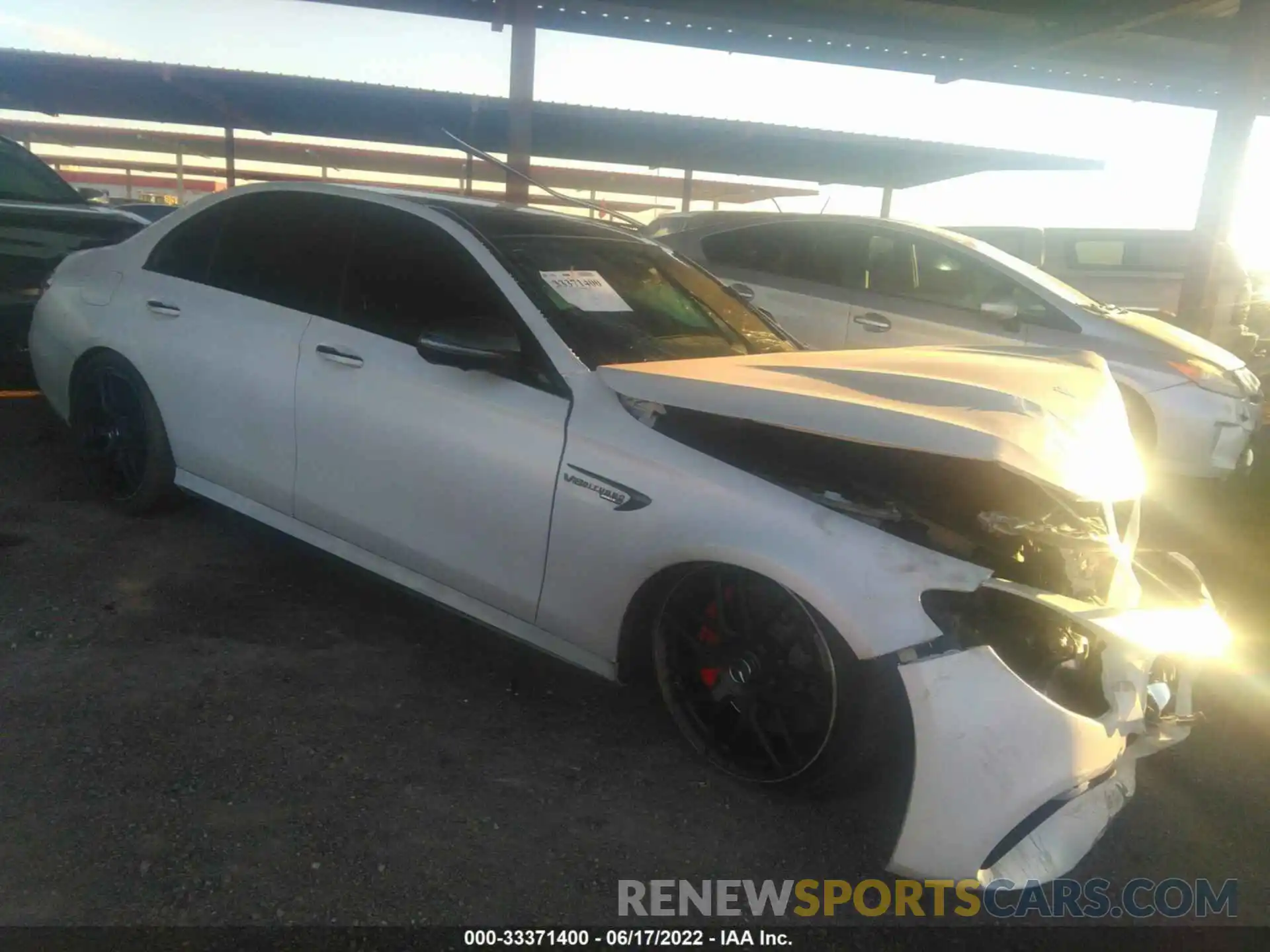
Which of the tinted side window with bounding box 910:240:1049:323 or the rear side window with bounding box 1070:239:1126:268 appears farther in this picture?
the rear side window with bounding box 1070:239:1126:268

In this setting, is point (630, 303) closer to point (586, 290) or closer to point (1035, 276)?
point (586, 290)

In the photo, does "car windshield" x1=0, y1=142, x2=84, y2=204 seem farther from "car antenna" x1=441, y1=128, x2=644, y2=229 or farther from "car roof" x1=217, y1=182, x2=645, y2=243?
"car antenna" x1=441, y1=128, x2=644, y2=229

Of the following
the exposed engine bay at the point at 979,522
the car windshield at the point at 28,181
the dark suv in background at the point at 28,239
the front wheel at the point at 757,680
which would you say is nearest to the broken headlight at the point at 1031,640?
the exposed engine bay at the point at 979,522

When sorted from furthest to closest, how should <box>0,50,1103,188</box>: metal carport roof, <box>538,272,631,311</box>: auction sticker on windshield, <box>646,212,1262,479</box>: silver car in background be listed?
<box>0,50,1103,188</box>: metal carport roof → <box>646,212,1262,479</box>: silver car in background → <box>538,272,631,311</box>: auction sticker on windshield

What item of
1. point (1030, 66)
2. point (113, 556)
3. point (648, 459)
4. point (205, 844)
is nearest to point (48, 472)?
point (113, 556)

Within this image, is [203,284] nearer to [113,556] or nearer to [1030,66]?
[113,556]

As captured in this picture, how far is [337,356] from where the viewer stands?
3.19 metres

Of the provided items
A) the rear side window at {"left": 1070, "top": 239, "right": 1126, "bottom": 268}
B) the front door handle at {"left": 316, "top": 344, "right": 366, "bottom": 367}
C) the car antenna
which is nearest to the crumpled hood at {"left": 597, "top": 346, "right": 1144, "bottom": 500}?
the front door handle at {"left": 316, "top": 344, "right": 366, "bottom": 367}

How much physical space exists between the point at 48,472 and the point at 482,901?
396 centimetres

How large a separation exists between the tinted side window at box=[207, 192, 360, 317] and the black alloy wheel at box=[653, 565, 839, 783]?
180 cm

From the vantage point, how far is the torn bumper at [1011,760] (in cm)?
195

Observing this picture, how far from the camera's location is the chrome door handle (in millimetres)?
3729

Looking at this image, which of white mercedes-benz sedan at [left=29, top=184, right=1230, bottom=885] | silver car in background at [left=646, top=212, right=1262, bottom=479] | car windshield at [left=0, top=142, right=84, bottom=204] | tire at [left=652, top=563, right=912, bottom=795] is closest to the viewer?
white mercedes-benz sedan at [left=29, top=184, right=1230, bottom=885]

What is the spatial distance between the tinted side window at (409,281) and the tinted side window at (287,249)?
9 cm
